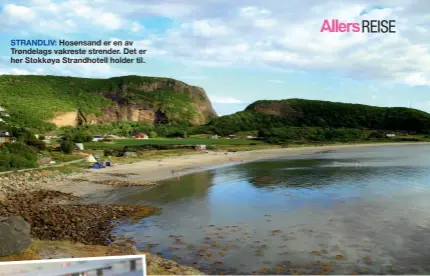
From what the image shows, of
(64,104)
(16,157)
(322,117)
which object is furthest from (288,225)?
(322,117)

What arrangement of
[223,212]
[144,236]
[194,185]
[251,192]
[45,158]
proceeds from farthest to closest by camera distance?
[45,158] < [194,185] < [251,192] < [223,212] < [144,236]

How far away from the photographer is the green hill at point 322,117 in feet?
565

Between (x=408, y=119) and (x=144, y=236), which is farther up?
(x=408, y=119)

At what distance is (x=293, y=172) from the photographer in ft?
163

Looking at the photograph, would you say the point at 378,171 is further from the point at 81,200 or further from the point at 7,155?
Answer: the point at 7,155

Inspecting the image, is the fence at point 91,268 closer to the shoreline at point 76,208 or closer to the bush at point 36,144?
the shoreline at point 76,208

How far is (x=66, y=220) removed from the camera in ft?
68.4

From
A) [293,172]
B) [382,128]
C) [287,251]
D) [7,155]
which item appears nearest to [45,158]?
[7,155]

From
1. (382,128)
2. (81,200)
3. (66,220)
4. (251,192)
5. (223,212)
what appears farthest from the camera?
(382,128)

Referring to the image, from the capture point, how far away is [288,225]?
70.4 ft

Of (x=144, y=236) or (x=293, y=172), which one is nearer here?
(x=144, y=236)

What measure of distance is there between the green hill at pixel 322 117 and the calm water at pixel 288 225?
126500 mm

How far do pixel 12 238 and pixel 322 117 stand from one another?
597 ft

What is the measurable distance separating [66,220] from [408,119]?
182347 mm
